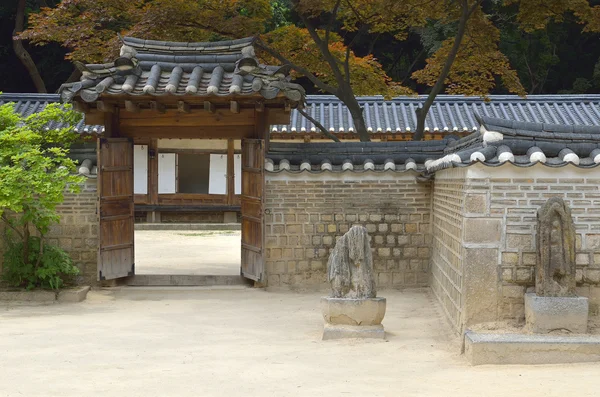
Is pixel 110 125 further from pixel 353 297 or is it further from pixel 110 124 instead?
pixel 353 297

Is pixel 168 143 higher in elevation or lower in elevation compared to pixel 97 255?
higher

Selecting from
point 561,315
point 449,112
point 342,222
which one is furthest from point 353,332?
point 449,112

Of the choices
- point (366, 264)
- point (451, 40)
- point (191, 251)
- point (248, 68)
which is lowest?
point (191, 251)

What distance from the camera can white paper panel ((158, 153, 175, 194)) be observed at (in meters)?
21.9

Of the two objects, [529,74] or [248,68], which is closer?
[248,68]

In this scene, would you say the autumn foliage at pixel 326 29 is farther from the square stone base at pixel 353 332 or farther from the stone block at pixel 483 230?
the square stone base at pixel 353 332

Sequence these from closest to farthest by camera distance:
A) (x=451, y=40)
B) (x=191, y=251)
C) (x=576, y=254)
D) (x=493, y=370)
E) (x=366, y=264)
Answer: (x=493, y=370), (x=576, y=254), (x=366, y=264), (x=451, y=40), (x=191, y=251)

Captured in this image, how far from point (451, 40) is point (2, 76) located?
1796 cm

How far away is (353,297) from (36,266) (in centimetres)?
503

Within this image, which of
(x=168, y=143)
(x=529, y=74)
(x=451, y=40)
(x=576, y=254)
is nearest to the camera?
(x=576, y=254)

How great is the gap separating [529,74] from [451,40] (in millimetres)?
11262

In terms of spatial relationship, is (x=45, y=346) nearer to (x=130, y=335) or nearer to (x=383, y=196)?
(x=130, y=335)

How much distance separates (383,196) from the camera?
11.7 metres

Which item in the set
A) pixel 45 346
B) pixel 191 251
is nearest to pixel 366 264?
pixel 45 346
